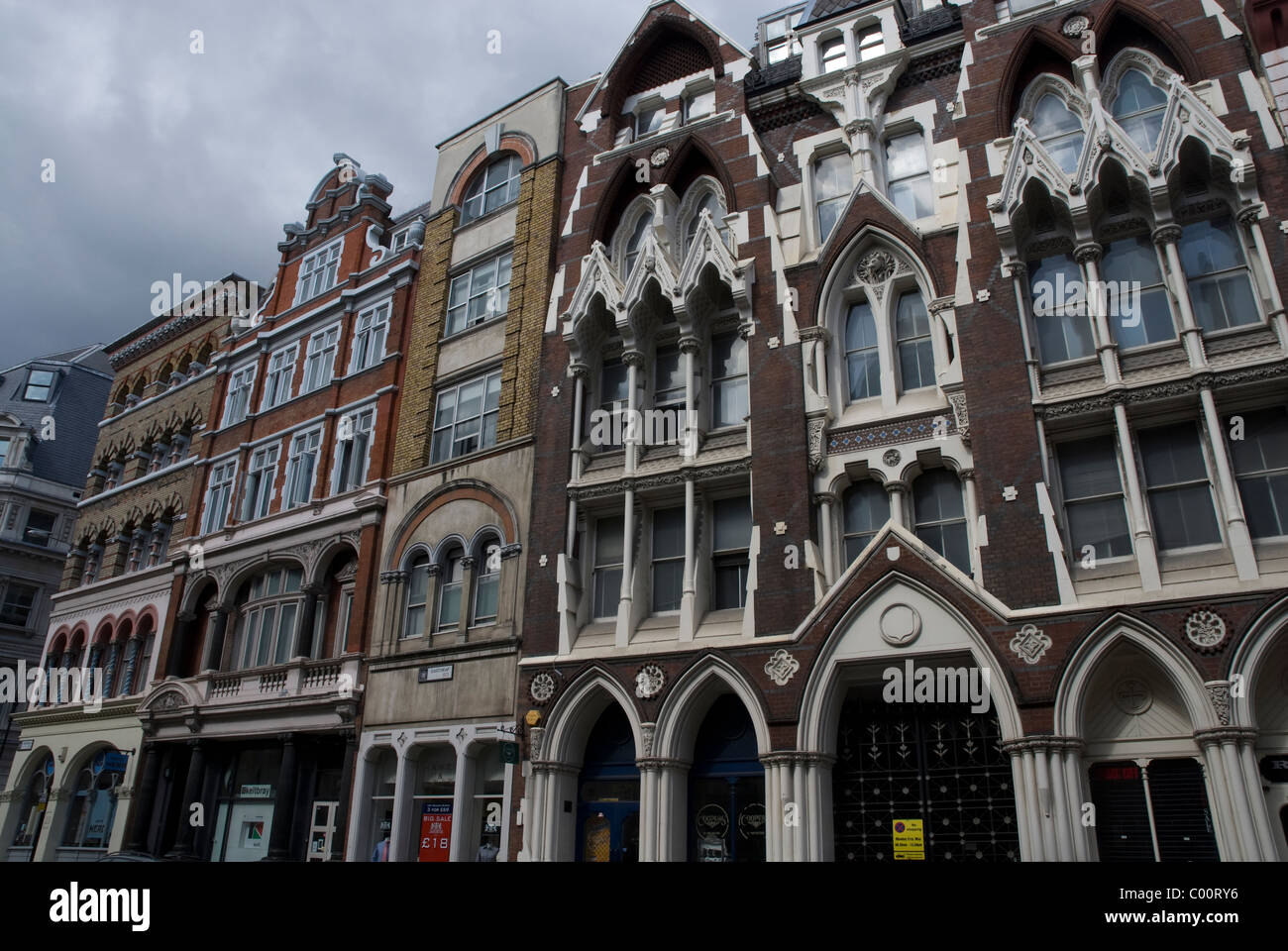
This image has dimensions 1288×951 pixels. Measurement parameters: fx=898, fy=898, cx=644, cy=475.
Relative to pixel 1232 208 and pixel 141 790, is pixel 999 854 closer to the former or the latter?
pixel 1232 208

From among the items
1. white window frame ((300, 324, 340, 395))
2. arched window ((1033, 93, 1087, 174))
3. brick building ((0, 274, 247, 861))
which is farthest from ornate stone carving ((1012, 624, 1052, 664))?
brick building ((0, 274, 247, 861))

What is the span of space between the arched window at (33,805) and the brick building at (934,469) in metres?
24.3

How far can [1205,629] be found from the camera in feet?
44.6

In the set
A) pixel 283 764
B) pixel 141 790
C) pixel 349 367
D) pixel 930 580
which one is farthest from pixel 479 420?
pixel 141 790

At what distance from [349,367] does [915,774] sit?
2138cm

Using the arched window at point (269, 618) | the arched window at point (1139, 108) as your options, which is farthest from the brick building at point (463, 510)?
the arched window at point (1139, 108)

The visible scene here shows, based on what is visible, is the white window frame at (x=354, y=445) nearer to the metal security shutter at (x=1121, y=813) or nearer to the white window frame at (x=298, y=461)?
the white window frame at (x=298, y=461)

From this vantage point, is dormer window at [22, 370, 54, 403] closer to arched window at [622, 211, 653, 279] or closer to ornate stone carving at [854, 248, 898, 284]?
arched window at [622, 211, 653, 279]

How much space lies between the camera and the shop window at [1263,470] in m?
14.3

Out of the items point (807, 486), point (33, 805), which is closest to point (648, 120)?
point (807, 486)

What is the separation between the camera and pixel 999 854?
1462cm

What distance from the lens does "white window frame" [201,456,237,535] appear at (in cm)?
3123
